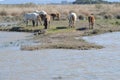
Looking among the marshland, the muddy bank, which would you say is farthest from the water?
the muddy bank

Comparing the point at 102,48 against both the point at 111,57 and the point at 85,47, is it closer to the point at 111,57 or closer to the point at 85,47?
the point at 85,47

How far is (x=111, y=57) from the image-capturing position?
17844mm

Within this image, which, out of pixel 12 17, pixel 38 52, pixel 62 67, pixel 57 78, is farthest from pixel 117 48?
pixel 12 17

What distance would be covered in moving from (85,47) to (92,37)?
5.63m

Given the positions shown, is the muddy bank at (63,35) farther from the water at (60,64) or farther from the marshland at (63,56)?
the water at (60,64)

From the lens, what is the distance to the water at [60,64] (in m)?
14.2

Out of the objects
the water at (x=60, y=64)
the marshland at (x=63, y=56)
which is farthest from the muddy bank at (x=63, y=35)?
the water at (x=60, y=64)

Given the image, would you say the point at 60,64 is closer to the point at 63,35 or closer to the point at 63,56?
the point at 63,56

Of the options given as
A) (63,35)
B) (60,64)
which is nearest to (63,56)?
(60,64)

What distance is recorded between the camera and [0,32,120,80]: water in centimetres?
1423

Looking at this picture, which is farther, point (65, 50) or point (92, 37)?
point (92, 37)

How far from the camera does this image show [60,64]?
53.9ft

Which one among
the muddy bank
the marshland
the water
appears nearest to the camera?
the water

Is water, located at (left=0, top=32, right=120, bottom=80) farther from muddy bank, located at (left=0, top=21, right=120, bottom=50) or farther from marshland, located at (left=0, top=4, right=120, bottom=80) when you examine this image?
muddy bank, located at (left=0, top=21, right=120, bottom=50)
